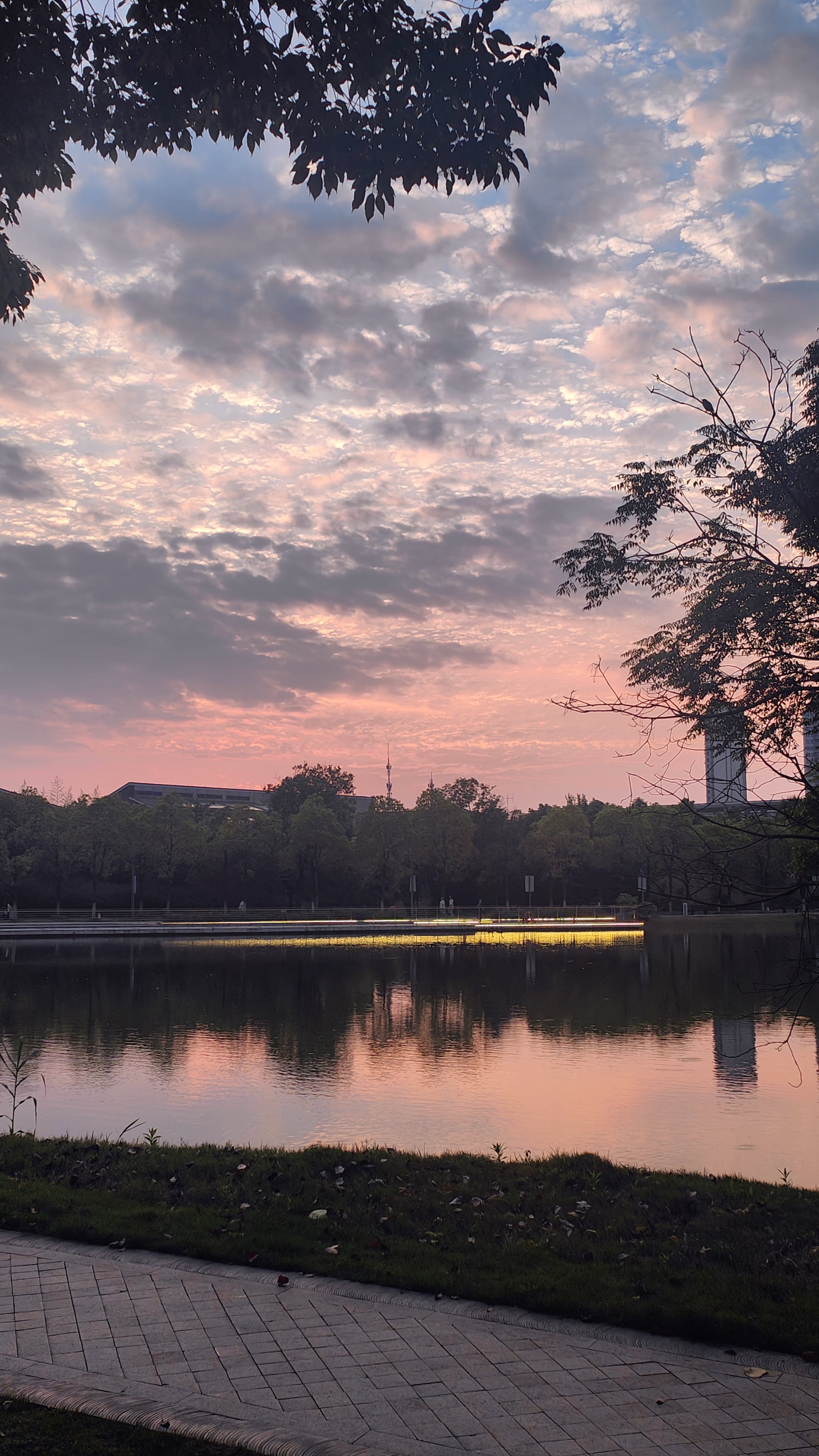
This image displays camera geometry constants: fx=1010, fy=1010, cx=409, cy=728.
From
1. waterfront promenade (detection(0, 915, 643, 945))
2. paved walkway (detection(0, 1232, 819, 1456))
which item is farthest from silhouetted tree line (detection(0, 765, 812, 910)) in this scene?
paved walkway (detection(0, 1232, 819, 1456))

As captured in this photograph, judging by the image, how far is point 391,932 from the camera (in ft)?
234

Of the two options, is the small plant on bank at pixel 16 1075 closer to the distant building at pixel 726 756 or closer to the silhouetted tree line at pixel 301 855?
the distant building at pixel 726 756

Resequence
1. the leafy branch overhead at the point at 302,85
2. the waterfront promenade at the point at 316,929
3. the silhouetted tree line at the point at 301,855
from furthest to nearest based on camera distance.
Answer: the silhouetted tree line at the point at 301,855 < the waterfront promenade at the point at 316,929 < the leafy branch overhead at the point at 302,85

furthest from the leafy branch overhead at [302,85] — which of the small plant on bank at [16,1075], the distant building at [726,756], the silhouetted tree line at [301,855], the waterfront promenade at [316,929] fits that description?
the silhouetted tree line at [301,855]

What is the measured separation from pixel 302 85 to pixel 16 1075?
39.0 feet

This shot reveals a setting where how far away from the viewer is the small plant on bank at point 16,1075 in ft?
47.4

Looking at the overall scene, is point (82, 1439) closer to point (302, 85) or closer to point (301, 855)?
point (302, 85)

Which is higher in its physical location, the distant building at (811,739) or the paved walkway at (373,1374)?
the distant building at (811,739)

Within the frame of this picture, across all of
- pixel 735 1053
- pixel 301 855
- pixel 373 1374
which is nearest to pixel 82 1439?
pixel 373 1374

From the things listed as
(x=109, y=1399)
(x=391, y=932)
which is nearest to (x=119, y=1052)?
(x=109, y=1399)

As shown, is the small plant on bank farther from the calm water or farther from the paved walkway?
the paved walkway

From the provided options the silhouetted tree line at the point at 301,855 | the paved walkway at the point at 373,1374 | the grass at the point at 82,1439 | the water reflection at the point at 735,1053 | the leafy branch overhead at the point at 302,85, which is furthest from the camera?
the silhouetted tree line at the point at 301,855

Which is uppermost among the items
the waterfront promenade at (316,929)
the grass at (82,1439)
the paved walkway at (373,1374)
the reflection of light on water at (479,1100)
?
the grass at (82,1439)

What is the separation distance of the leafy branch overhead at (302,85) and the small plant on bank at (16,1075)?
11.3 m
